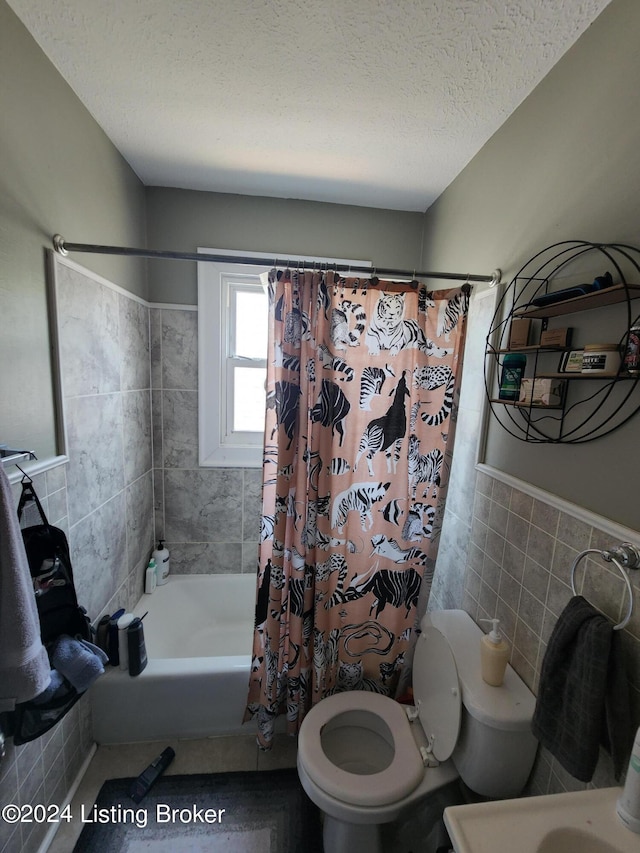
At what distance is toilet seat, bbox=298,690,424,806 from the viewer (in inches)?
43.1

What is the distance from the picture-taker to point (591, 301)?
2.95ft

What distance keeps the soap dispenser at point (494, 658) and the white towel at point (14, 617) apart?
1.21 metres

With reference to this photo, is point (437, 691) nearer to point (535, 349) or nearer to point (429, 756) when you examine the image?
point (429, 756)

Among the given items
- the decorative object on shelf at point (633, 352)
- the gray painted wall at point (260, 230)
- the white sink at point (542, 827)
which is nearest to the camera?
the white sink at point (542, 827)

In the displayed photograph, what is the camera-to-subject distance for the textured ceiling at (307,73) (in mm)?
999

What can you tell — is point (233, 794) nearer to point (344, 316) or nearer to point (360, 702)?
point (360, 702)

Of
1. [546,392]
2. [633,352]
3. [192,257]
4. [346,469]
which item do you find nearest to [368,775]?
[346,469]

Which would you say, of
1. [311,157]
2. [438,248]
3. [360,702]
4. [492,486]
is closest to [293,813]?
[360,702]

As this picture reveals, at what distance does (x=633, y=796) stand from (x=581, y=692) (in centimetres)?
17

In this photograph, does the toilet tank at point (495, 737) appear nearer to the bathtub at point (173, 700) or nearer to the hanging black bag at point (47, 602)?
the bathtub at point (173, 700)

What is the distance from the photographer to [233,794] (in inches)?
56.9

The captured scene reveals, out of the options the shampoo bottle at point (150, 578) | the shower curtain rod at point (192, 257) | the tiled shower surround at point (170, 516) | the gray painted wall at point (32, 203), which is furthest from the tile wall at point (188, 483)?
the shower curtain rod at point (192, 257)

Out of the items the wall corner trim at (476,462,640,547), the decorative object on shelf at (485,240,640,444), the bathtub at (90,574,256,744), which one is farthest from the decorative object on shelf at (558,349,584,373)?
the bathtub at (90,574,256,744)

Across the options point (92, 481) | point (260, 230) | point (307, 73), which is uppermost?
point (307, 73)
